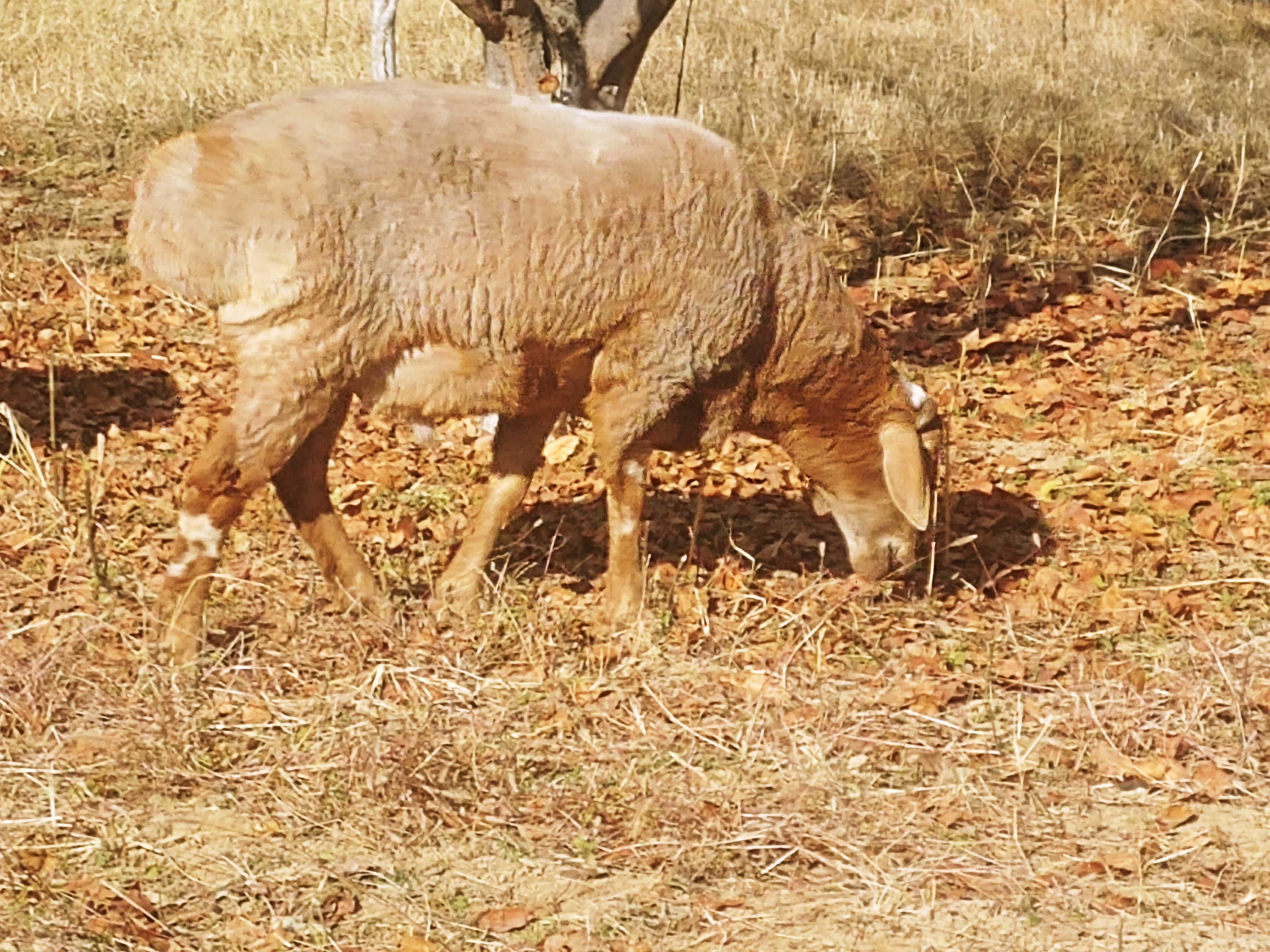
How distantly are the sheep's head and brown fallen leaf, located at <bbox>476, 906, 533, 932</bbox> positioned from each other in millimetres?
2623

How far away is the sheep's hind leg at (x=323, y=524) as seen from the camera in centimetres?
623

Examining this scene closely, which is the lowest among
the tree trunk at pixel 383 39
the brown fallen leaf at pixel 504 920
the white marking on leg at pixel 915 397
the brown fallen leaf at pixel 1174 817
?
the brown fallen leaf at pixel 504 920

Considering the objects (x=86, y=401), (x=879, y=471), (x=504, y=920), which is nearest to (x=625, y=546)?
(x=879, y=471)

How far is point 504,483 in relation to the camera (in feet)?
22.5

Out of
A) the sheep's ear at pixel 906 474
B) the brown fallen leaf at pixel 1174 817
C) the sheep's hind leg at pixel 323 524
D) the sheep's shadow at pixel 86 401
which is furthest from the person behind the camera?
the sheep's shadow at pixel 86 401

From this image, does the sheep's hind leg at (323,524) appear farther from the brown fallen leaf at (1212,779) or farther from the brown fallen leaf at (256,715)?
the brown fallen leaf at (1212,779)

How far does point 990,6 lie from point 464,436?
9.94 m

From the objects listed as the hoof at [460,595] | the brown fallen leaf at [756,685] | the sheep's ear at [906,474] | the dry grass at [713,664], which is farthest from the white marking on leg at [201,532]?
the sheep's ear at [906,474]

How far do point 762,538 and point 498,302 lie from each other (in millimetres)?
2147

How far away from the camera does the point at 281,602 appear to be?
6.25 metres

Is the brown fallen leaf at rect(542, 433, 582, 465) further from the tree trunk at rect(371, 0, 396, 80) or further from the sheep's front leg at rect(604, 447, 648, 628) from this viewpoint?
the tree trunk at rect(371, 0, 396, 80)

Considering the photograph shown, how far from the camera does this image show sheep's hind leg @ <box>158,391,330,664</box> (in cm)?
565

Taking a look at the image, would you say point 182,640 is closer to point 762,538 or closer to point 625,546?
point 625,546

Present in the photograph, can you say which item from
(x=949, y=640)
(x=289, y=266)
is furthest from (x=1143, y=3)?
(x=289, y=266)
